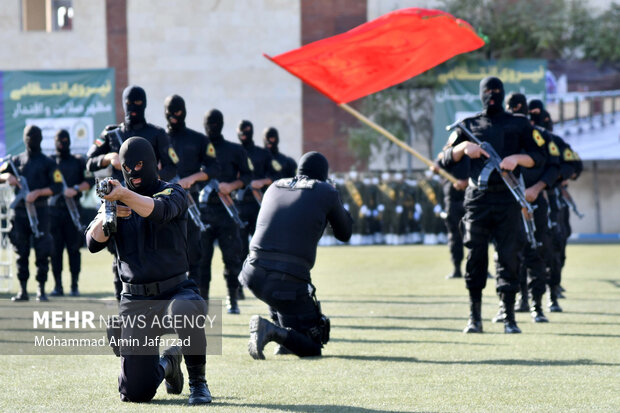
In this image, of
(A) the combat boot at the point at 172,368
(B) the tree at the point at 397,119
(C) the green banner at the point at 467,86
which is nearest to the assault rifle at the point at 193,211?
(A) the combat boot at the point at 172,368

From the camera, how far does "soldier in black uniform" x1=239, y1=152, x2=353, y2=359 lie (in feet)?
27.8

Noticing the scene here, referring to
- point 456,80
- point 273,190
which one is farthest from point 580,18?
point 273,190

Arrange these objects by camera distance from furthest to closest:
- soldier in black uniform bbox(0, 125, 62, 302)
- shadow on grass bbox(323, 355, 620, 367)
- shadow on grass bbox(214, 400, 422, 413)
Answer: soldier in black uniform bbox(0, 125, 62, 302) → shadow on grass bbox(323, 355, 620, 367) → shadow on grass bbox(214, 400, 422, 413)

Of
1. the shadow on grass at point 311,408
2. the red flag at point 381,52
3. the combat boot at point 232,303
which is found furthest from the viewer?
the red flag at point 381,52

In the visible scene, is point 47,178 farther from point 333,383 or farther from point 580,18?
point 580,18

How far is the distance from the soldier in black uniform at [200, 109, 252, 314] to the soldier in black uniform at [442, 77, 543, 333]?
3185 millimetres

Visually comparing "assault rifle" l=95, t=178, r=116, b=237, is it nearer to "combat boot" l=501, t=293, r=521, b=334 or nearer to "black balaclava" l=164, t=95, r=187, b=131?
"black balaclava" l=164, t=95, r=187, b=131

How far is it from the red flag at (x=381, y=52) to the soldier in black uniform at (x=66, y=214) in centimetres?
429

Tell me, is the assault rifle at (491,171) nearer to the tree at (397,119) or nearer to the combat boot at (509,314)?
the combat boot at (509,314)

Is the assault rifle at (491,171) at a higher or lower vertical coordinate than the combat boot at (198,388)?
higher

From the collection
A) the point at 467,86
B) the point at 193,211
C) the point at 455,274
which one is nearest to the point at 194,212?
the point at 193,211

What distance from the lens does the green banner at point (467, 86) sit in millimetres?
31875

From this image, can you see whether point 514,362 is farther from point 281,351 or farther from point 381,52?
point 381,52

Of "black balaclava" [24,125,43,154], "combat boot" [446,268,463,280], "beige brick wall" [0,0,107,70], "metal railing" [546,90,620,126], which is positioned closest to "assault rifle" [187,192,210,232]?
"black balaclava" [24,125,43,154]
